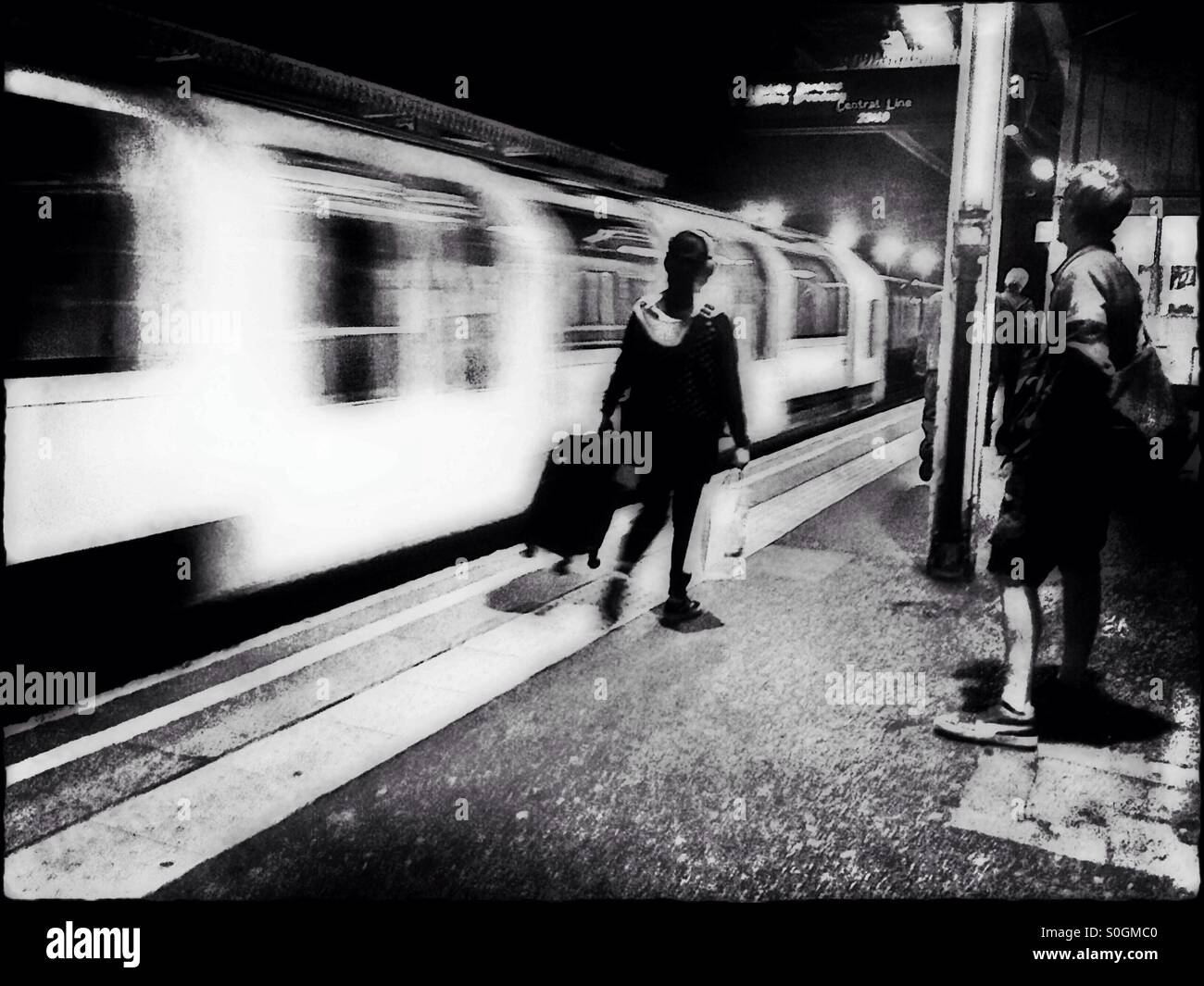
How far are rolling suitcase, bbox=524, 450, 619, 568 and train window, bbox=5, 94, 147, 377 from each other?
7.43 feet

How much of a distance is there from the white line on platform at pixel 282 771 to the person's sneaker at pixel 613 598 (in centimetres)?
6

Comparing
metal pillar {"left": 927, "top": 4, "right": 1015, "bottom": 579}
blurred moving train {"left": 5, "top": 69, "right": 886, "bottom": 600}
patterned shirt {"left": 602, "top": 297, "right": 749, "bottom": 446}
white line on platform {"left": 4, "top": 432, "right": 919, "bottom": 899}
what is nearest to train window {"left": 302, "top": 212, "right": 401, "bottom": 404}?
blurred moving train {"left": 5, "top": 69, "right": 886, "bottom": 600}

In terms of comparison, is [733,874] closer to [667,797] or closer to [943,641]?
[667,797]

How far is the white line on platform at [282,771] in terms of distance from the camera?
2949mm

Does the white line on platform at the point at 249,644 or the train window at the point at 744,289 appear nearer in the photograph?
the white line on platform at the point at 249,644

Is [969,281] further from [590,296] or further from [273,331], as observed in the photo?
[273,331]

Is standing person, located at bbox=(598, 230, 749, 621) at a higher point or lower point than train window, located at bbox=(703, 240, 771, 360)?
lower

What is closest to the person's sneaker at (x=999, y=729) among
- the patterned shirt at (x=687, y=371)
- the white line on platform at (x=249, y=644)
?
the patterned shirt at (x=687, y=371)

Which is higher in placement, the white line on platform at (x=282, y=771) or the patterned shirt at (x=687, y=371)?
the patterned shirt at (x=687, y=371)

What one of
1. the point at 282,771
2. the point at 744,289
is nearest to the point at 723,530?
the point at 282,771

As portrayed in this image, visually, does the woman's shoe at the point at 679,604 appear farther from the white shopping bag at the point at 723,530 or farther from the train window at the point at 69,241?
the train window at the point at 69,241

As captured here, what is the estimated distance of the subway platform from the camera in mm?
2930

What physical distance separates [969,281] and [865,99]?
5199 millimetres

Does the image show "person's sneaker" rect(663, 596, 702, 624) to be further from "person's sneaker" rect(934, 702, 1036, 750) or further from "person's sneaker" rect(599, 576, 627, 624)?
"person's sneaker" rect(934, 702, 1036, 750)
